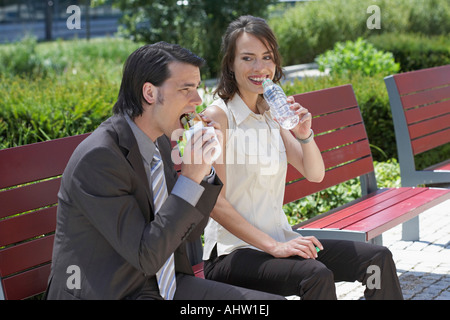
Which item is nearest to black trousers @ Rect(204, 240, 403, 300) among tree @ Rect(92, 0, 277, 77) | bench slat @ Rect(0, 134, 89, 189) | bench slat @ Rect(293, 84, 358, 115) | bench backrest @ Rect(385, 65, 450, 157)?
bench slat @ Rect(0, 134, 89, 189)

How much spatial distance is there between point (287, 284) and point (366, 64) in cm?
695

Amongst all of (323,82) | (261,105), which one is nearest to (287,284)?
(261,105)

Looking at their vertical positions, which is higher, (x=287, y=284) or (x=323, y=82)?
(x=323, y=82)

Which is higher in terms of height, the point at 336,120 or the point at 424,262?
the point at 336,120

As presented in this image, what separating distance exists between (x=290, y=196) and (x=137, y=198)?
5.84ft

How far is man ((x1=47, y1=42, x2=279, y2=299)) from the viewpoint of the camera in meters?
2.22

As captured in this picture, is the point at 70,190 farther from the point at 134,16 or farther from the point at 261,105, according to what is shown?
the point at 134,16

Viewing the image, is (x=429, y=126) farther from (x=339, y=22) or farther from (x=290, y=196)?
(x=339, y=22)

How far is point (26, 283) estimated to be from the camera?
2.78 m

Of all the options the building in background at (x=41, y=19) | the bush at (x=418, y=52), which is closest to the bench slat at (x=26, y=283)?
the bush at (x=418, y=52)

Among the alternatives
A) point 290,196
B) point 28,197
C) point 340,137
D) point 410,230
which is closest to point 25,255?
point 28,197

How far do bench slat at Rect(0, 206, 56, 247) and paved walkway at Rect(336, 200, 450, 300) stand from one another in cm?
188

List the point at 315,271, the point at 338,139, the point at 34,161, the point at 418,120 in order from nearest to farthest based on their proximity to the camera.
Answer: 1. the point at 315,271
2. the point at 34,161
3. the point at 338,139
4. the point at 418,120

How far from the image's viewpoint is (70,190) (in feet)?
7.38
